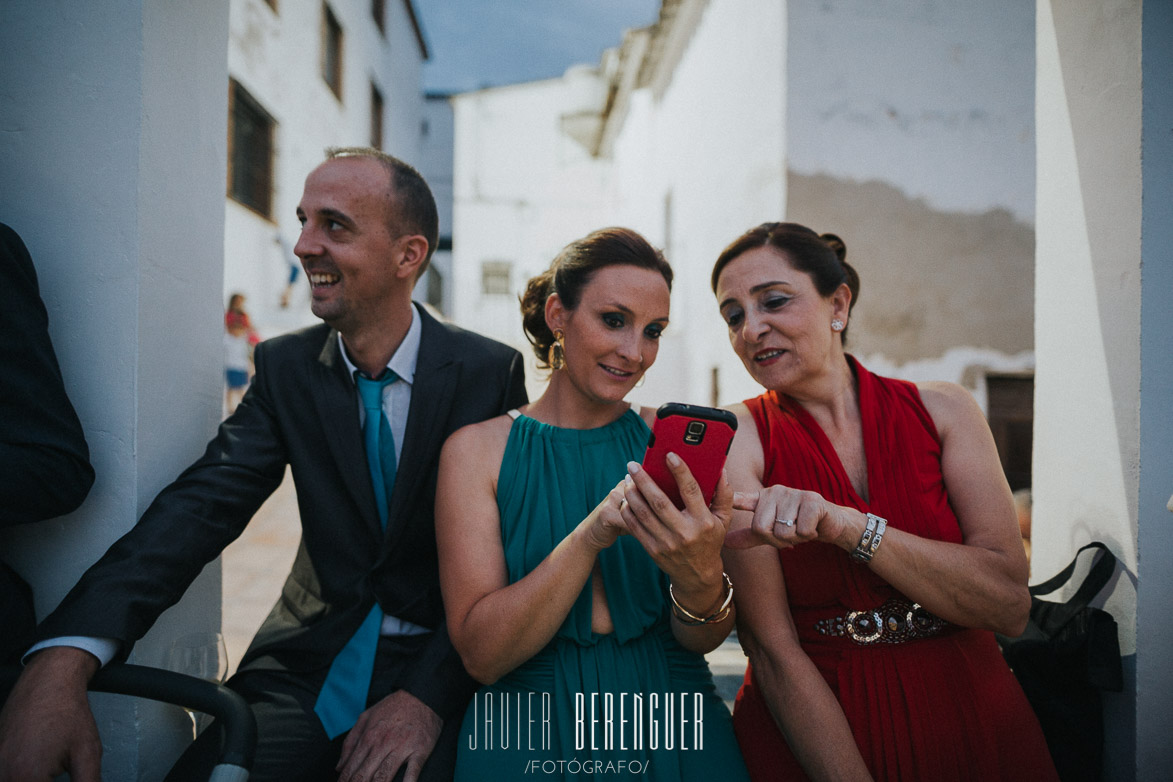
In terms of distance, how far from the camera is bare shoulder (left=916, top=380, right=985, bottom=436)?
193cm

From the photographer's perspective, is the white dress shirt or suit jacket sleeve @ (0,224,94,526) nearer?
suit jacket sleeve @ (0,224,94,526)

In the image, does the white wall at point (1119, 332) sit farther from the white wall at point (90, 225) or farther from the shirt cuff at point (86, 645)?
the white wall at point (90, 225)

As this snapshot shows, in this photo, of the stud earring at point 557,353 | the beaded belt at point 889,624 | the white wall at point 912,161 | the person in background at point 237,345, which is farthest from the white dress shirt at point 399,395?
the person in background at point 237,345

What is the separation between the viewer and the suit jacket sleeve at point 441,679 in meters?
1.83

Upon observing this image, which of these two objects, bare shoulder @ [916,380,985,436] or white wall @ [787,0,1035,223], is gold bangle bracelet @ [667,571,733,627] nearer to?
bare shoulder @ [916,380,985,436]

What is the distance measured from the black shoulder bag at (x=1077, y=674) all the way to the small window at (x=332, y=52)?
43.1 ft

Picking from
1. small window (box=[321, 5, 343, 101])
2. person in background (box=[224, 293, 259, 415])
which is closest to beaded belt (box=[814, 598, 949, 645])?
person in background (box=[224, 293, 259, 415])

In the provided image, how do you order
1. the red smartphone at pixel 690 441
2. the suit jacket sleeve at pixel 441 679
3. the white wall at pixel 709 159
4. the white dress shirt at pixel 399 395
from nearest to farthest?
1. the red smartphone at pixel 690 441
2. the suit jacket sleeve at pixel 441 679
3. the white dress shirt at pixel 399 395
4. the white wall at pixel 709 159

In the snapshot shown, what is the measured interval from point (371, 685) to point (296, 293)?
10.3m

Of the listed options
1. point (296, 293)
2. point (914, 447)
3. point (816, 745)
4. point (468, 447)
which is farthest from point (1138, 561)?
point (296, 293)

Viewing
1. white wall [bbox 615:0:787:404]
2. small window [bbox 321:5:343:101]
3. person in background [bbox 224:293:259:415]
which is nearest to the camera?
white wall [bbox 615:0:787:404]

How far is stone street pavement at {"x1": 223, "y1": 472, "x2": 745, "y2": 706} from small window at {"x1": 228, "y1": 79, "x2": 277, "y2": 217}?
453cm

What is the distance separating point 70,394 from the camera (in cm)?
175

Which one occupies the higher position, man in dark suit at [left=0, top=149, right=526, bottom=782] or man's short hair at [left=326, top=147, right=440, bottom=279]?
man's short hair at [left=326, top=147, right=440, bottom=279]
